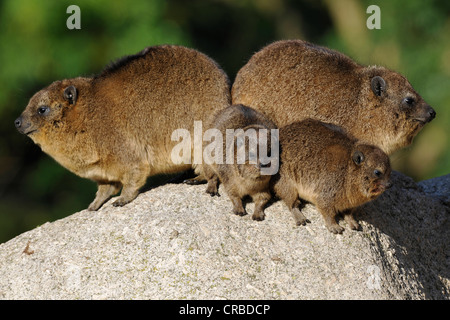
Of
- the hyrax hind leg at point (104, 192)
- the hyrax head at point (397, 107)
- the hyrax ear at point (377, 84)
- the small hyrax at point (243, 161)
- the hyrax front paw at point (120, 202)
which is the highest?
the hyrax ear at point (377, 84)

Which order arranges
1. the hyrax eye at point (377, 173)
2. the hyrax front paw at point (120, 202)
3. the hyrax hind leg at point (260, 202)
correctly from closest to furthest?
the hyrax eye at point (377, 173) < the hyrax hind leg at point (260, 202) < the hyrax front paw at point (120, 202)

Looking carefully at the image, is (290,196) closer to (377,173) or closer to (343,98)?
(377,173)

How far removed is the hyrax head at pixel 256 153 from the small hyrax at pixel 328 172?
6.0 inches

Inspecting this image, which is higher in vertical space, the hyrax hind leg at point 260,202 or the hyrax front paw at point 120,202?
the hyrax hind leg at point 260,202

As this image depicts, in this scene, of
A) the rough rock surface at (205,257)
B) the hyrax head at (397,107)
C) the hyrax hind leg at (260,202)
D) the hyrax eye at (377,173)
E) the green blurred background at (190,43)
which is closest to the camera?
the rough rock surface at (205,257)

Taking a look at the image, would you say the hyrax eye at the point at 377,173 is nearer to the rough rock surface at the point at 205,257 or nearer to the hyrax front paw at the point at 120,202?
the rough rock surface at the point at 205,257

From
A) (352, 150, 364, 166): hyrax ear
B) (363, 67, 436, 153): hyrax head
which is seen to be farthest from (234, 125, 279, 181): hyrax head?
(363, 67, 436, 153): hyrax head

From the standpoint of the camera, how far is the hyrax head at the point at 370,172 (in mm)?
7938

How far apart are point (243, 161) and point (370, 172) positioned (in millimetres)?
1427

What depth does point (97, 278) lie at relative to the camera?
293 inches

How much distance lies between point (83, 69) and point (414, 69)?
7.52m

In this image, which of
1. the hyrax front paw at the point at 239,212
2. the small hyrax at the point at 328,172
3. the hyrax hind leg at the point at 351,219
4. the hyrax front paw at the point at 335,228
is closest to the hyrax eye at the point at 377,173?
the small hyrax at the point at 328,172

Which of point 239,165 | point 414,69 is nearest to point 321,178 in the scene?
point 239,165

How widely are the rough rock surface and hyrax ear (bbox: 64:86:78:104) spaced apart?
138 cm
